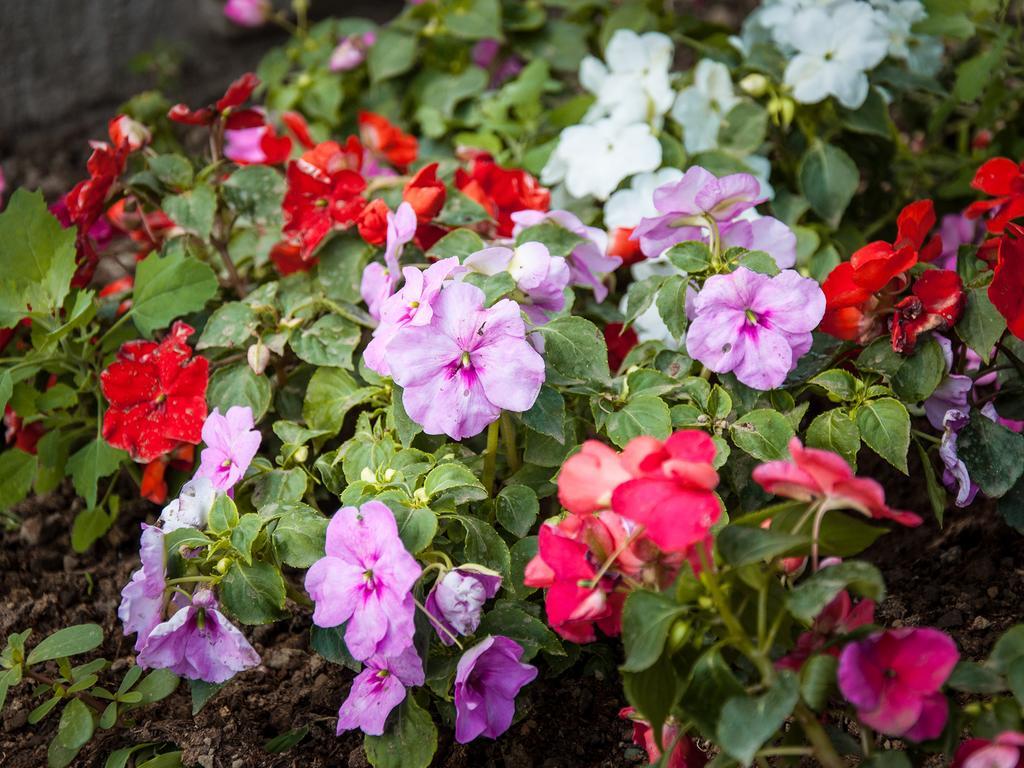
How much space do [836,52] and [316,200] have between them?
92 cm

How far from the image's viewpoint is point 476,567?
3.51 feet

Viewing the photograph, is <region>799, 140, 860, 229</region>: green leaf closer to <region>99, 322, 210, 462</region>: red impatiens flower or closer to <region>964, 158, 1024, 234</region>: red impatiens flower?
<region>964, 158, 1024, 234</region>: red impatiens flower

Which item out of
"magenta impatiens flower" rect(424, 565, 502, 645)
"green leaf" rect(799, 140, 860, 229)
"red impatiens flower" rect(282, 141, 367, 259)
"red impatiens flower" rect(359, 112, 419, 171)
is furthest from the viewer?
"red impatiens flower" rect(359, 112, 419, 171)

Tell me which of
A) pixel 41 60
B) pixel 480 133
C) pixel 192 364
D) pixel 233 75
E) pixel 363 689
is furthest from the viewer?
pixel 233 75

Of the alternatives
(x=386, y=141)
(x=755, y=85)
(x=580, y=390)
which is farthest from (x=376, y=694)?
(x=755, y=85)

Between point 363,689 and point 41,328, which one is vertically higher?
point 41,328

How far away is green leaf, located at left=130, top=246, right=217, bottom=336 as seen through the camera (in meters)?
1.47

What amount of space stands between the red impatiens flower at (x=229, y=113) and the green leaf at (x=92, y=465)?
517 mm

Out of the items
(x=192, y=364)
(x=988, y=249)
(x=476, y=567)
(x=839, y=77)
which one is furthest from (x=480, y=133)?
(x=476, y=567)

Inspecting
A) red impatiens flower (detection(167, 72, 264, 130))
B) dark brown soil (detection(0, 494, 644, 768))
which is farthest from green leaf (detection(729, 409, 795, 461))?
red impatiens flower (detection(167, 72, 264, 130))

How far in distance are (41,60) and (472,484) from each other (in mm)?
2175

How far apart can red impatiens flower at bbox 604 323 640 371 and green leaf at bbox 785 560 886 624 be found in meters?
0.71

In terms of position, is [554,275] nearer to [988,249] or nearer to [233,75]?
[988,249]

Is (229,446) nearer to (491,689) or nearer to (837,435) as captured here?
(491,689)
